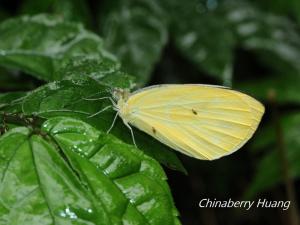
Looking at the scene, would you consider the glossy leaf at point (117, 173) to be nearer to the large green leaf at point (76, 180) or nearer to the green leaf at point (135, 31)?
the large green leaf at point (76, 180)

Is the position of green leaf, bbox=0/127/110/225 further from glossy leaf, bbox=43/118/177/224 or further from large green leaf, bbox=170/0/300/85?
large green leaf, bbox=170/0/300/85

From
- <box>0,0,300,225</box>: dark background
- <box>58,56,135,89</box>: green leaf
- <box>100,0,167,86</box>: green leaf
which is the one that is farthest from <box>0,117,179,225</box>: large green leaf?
<box>100,0,167,86</box>: green leaf

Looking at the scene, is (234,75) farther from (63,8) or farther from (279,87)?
(63,8)

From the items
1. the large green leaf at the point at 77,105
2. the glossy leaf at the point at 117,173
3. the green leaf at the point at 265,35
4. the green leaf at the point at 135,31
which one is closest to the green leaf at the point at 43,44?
the large green leaf at the point at 77,105

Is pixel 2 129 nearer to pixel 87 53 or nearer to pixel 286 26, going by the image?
pixel 87 53

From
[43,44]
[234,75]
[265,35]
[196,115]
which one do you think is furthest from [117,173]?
[234,75]

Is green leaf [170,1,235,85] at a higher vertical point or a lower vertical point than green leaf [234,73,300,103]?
higher
